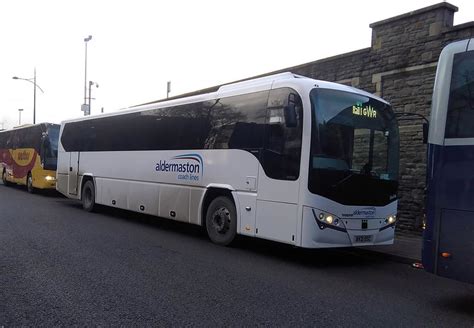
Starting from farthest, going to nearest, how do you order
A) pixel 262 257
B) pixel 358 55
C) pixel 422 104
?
pixel 358 55 < pixel 422 104 < pixel 262 257

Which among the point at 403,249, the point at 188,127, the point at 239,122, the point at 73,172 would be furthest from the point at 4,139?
the point at 403,249

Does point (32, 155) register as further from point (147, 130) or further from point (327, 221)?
point (327, 221)

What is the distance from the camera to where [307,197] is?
7.83 m

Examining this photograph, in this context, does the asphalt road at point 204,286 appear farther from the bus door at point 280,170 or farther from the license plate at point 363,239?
the bus door at point 280,170

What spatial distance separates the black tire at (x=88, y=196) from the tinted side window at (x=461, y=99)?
11663 millimetres

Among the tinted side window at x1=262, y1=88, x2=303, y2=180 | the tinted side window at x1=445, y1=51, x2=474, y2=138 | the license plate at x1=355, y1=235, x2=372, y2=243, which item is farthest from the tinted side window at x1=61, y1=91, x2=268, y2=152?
→ the tinted side window at x1=445, y1=51, x2=474, y2=138

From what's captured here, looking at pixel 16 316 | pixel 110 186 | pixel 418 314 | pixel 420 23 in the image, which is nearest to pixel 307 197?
pixel 418 314

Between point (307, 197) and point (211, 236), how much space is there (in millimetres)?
2856

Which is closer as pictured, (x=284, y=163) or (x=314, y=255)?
(x=284, y=163)

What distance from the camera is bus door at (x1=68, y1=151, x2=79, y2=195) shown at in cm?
1606

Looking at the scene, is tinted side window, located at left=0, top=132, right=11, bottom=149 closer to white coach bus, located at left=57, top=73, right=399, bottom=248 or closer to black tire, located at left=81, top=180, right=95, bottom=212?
black tire, located at left=81, top=180, right=95, bottom=212

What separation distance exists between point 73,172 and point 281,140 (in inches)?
396

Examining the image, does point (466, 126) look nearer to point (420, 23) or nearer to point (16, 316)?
point (16, 316)

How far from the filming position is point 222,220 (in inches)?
379
